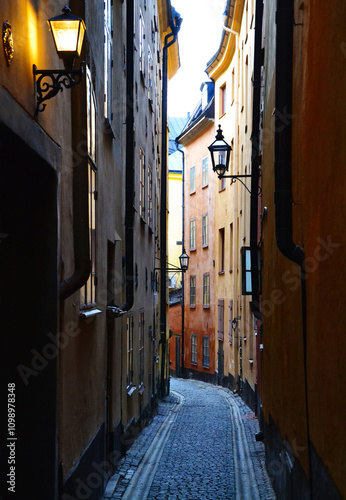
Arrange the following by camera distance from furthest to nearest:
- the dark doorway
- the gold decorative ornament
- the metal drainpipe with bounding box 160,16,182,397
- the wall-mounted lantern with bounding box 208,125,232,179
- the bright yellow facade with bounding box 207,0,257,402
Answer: the metal drainpipe with bounding box 160,16,182,397, the bright yellow facade with bounding box 207,0,257,402, the wall-mounted lantern with bounding box 208,125,232,179, the dark doorway, the gold decorative ornament

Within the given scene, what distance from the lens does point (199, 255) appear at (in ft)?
107

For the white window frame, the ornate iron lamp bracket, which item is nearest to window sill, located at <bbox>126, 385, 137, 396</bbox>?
the ornate iron lamp bracket

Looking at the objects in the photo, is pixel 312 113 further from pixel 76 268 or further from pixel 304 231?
pixel 76 268

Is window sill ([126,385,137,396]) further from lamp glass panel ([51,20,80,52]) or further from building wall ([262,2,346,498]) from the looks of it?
lamp glass panel ([51,20,80,52])

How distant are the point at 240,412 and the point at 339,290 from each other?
13.2 m

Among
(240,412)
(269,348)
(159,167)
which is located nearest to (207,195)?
(159,167)

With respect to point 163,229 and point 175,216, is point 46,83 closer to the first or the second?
point 163,229

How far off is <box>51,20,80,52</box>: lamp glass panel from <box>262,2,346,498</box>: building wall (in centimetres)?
156

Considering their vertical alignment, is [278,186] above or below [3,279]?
above

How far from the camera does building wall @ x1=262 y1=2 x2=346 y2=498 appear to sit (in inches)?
157

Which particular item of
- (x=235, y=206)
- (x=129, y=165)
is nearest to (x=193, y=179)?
(x=235, y=206)

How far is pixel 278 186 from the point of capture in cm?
653

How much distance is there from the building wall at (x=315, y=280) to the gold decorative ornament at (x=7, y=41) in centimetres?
171

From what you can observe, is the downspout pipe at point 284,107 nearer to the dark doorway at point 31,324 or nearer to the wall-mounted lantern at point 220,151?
the dark doorway at point 31,324
